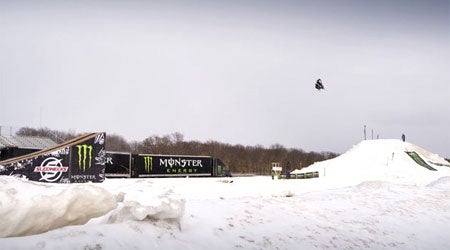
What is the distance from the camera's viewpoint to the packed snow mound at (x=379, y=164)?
184 ft

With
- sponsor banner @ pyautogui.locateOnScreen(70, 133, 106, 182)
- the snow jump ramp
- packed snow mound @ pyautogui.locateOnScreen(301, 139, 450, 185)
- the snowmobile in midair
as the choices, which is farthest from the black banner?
packed snow mound @ pyautogui.locateOnScreen(301, 139, 450, 185)

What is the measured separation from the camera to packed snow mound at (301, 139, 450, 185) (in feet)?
184

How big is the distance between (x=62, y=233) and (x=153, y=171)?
40.2 meters

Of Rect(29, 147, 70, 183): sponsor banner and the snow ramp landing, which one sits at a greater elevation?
Rect(29, 147, 70, 183): sponsor banner

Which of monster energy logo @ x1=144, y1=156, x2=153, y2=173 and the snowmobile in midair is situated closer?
the snowmobile in midair

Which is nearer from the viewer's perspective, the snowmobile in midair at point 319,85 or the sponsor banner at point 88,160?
the sponsor banner at point 88,160

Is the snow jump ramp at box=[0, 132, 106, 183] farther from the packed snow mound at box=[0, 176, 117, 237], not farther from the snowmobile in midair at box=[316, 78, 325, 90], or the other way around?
the packed snow mound at box=[0, 176, 117, 237]

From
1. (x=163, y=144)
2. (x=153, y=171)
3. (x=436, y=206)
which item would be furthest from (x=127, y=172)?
(x=163, y=144)

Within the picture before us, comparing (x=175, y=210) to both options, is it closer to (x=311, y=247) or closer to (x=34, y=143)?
(x=311, y=247)

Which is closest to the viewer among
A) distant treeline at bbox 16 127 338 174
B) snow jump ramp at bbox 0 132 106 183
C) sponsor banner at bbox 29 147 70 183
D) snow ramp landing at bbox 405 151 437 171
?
snow jump ramp at bbox 0 132 106 183

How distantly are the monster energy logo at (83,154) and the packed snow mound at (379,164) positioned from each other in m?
33.9

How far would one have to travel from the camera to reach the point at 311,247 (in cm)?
860

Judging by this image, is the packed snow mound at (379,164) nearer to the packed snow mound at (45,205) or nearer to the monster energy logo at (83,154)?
the monster energy logo at (83,154)

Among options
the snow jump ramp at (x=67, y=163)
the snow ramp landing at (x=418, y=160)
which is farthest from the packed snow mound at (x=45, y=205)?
the snow ramp landing at (x=418, y=160)
